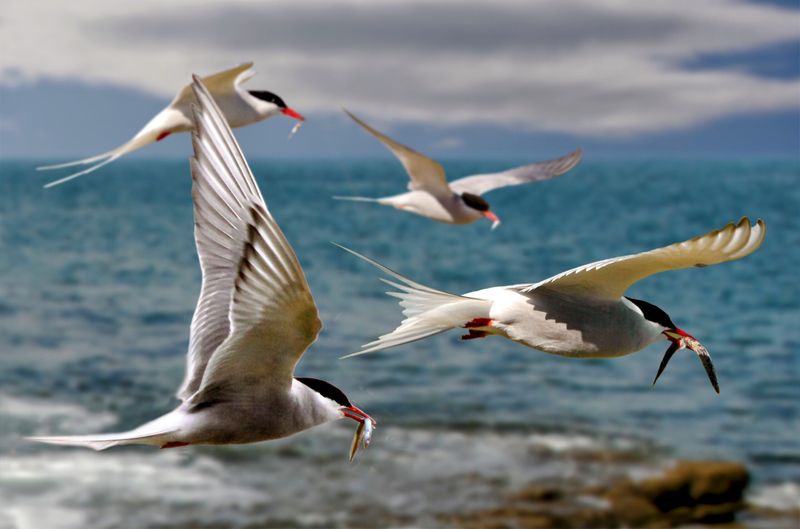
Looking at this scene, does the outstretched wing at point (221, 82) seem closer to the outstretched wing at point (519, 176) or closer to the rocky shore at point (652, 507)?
the outstretched wing at point (519, 176)

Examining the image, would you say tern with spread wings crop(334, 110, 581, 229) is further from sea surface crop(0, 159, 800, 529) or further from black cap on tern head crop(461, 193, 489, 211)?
sea surface crop(0, 159, 800, 529)

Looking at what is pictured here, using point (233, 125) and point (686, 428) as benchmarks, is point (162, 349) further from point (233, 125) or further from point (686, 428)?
point (233, 125)

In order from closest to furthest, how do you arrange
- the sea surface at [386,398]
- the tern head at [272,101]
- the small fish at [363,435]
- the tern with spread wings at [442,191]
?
1. the small fish at [363,435]
2. the tern head at [272,101]
3. the tern with spread wings at [442,191]
4. the sea surface at [386,398]

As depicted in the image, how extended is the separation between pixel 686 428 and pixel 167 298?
16.5 m

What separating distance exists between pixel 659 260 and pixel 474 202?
129 inches

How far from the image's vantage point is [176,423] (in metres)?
2.28

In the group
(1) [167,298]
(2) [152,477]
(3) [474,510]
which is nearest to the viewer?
(3) [474,510]

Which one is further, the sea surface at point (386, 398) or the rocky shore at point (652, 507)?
the sea surface at point (386, 398)

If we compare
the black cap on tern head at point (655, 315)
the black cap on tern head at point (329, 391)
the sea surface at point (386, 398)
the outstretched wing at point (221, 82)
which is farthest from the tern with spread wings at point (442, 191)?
the black cap on tern head at point (329, 391)

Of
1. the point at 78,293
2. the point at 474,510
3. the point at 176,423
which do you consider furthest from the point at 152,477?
the point at 78,293

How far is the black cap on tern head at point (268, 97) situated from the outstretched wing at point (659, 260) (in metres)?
1.56

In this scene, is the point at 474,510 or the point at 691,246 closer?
the point at 691,246

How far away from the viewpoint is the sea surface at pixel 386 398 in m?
12.6

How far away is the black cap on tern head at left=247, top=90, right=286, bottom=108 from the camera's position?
3.76 m
